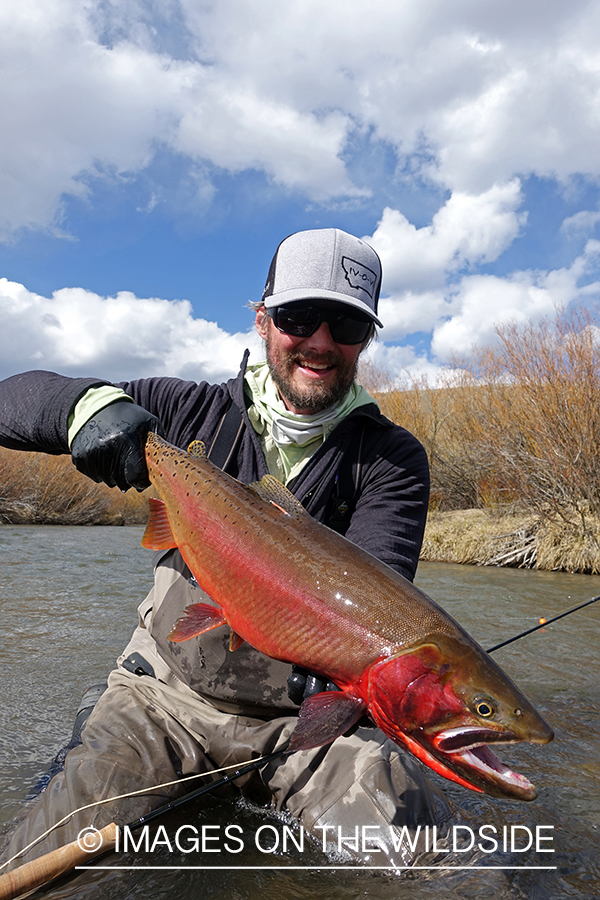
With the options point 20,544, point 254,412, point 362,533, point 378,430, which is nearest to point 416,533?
point 362,533

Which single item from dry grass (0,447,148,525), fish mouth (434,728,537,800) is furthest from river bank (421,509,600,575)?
dry grass (0,447,148,525)

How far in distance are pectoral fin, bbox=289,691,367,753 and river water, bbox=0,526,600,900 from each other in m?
Result: 0.70

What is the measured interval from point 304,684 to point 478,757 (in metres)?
0.63

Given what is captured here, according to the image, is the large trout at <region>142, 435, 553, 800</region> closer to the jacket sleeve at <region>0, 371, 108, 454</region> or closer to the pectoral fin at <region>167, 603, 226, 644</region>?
the pectoral fin at <region>167, 603, 226, 644</region>

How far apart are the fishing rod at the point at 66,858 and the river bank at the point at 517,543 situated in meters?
9.04

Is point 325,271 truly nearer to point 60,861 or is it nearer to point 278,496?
point 278,496

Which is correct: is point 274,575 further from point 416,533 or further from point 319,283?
point 319,283

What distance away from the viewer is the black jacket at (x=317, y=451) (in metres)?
2.64

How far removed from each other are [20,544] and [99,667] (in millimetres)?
7967

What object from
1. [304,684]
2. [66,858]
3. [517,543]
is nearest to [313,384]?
[304,684]

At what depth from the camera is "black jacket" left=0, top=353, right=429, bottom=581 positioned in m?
2.64

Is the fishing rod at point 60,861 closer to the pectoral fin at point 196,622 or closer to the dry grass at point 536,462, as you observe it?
the pectoral fin at point 196,622

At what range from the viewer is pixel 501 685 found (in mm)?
Answer: 1623

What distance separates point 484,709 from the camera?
1604 millimetres
